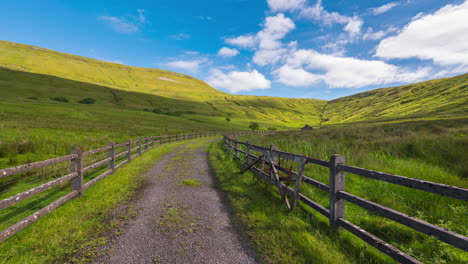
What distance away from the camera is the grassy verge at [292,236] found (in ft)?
12.2

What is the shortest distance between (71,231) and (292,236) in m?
4.75

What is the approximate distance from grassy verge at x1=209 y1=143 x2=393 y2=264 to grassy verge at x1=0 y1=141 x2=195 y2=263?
3.06 metres

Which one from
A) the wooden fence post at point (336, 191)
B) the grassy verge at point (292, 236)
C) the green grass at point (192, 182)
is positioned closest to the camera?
the grassy verge at point (292, 236)

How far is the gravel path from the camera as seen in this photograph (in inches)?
148

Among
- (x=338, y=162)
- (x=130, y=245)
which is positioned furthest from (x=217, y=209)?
(x=338, y=162)

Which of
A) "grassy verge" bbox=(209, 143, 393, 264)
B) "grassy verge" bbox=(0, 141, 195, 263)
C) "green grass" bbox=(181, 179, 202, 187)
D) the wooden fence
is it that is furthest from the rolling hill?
the wooden fence

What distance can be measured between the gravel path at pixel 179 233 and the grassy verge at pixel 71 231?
441mm

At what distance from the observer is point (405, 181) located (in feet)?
11.0

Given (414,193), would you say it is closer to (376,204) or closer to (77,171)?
(376,204)

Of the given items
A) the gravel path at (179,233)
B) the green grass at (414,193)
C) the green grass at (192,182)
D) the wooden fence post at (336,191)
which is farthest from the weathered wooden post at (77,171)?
the wooden fence post at (336,191)

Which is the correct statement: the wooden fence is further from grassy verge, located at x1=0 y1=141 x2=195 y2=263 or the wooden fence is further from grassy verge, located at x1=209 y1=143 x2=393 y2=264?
grassy verge, located at x1=0 y1=141 x2=195 y2=263

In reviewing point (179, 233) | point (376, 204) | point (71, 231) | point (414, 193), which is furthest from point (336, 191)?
point (71, 231)

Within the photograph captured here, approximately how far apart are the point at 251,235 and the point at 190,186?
4157 mm

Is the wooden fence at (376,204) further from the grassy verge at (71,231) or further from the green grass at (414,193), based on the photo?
the grassy verge at (71,231)
